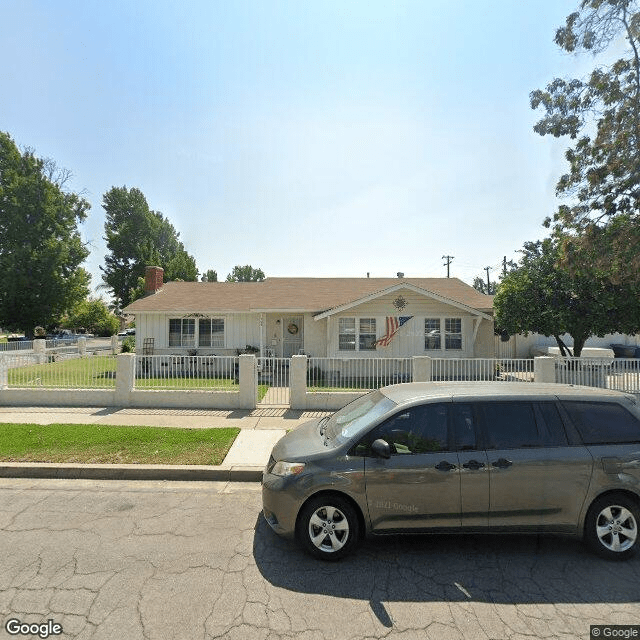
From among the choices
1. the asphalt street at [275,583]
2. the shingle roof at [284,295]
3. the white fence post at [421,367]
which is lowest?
the asphalt street at [275,583]

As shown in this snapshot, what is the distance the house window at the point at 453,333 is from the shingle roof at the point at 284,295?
3.14 feet

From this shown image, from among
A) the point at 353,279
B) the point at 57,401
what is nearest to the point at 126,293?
the point at 353,279

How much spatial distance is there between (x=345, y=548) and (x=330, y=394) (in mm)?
6155

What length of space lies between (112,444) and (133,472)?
1.29 meters

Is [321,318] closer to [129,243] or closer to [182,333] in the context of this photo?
[182,333]

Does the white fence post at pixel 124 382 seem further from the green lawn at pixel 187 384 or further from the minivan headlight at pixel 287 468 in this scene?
the minivan headlight at pixel 287 468

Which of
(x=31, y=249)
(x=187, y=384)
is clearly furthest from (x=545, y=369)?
(x=31, y=249)

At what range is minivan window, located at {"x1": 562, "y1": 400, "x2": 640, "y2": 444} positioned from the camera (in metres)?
3.78

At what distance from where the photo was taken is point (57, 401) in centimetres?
973

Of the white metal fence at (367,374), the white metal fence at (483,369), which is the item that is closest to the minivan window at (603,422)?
the white metal fence at (483,369)

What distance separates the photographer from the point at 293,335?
1764 cm

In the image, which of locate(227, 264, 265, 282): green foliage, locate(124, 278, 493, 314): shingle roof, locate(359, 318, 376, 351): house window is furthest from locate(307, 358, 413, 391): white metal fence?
locate(227, 264, 265, 282): green foliage

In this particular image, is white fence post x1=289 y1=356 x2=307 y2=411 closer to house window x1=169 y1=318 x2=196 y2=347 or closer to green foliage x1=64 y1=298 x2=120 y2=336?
house window x1=169 y1=318 x2=196 y2=347

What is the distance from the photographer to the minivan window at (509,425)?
12.2ft
